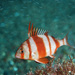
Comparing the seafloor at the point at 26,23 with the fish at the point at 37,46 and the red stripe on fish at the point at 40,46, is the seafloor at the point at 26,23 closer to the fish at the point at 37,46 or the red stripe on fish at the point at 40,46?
the fish at the point at 37,46

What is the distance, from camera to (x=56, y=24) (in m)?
4.71

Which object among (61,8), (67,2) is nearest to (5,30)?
(61,8)

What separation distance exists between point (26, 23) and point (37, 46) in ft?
9.35

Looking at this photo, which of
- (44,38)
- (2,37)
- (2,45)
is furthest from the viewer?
(2,37)

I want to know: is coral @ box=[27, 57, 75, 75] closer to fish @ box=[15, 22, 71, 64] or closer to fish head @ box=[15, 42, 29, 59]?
fish @ box=[15, 22, 71, 64]

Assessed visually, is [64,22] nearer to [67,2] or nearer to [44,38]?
[67,2]

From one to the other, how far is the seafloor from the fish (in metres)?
0.32

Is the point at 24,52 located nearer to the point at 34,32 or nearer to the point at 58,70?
the point at 34,32

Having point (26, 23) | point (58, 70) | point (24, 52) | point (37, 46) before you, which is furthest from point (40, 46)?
point (26, 23)

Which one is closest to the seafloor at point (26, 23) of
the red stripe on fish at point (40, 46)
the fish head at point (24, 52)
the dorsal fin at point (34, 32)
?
the dorsal fin at point (34, 32)

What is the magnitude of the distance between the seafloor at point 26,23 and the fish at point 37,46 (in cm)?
32

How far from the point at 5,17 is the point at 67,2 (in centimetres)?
377

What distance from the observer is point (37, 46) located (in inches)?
65.9

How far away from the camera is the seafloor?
124 inches
